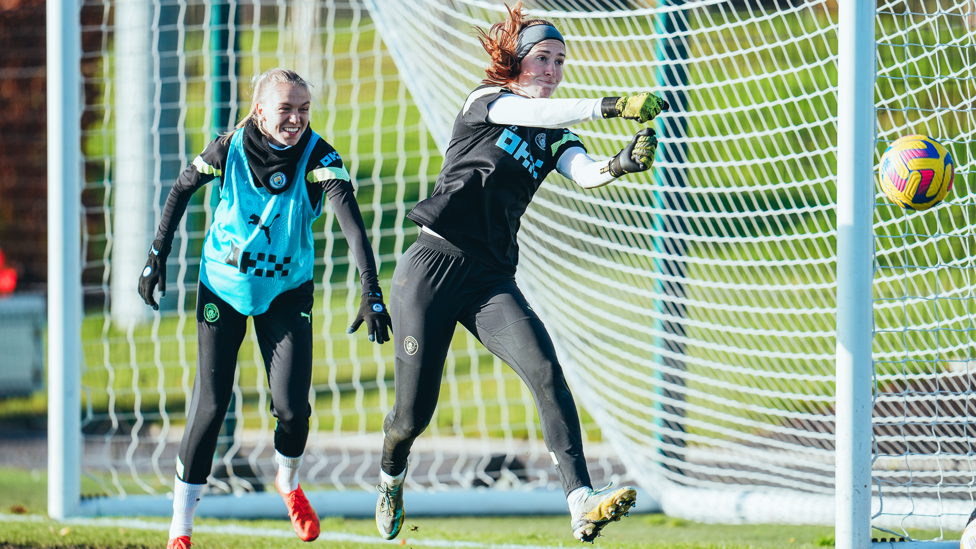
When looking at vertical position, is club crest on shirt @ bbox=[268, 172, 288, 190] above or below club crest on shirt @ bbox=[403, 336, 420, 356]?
above

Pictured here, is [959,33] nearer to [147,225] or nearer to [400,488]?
[400,488]

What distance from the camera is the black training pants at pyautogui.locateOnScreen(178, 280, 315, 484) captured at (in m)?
3.46

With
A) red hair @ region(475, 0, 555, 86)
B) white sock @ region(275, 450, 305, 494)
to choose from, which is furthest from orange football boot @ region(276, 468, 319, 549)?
red hair @ region(475, 0, 555, 86)

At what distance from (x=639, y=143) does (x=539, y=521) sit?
9.19 ft

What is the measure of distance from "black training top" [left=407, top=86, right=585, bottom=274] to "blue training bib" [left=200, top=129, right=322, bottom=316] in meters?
0.49

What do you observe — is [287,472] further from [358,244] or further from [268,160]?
[268,160]

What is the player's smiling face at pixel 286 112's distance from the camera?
3.32 meters

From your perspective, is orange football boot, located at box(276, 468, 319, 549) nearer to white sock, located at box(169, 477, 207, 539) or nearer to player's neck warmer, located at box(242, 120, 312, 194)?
white sock, located at box(169, 477, 207, 539)

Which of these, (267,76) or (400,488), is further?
(400,488)

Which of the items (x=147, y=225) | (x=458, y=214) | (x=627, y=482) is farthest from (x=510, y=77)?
(x=147, y=225)

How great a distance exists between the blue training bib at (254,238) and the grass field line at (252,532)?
4.89 ft

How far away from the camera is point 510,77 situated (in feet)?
10.9

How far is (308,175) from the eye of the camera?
3434 mm

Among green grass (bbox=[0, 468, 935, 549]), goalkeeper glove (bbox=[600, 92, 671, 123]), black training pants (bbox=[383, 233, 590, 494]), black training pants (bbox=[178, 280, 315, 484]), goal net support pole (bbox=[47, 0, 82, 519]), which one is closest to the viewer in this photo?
goalkeeper glove (bbox=[600, 92, 671, 123])
